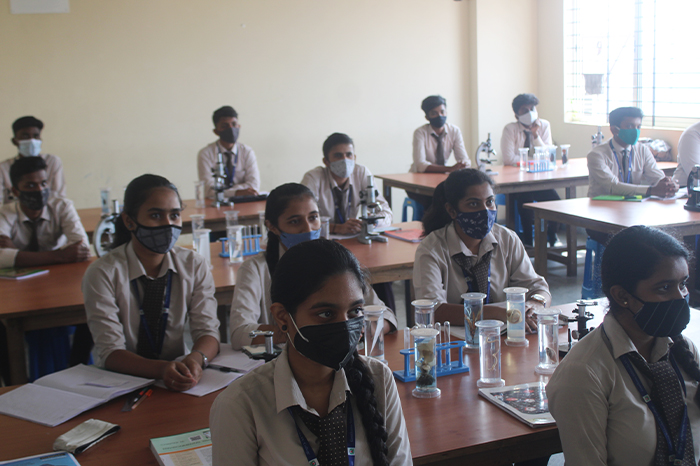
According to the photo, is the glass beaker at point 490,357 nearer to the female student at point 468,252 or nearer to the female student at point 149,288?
the female student at point 468,252

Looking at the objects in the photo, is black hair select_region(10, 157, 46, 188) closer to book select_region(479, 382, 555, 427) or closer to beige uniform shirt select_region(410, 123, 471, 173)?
book select_region(479, 382, 555, 427)

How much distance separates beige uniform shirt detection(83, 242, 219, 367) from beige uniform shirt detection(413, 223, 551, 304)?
2.89 feet

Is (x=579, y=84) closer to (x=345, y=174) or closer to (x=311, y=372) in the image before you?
(x=345, y=174)

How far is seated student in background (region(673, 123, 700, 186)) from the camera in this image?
514cm

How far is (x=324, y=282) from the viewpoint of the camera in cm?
135

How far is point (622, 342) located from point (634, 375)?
8cm

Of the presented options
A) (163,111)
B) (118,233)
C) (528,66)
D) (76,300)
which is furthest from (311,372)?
(528,66)

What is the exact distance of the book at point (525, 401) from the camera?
5.25 ft

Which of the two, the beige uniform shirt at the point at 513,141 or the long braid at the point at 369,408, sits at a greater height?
the beige uniform shirt at the point at 513,141

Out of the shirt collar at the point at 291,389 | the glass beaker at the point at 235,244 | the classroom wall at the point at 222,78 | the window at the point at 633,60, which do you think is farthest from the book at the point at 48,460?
the window at the point at 633,60

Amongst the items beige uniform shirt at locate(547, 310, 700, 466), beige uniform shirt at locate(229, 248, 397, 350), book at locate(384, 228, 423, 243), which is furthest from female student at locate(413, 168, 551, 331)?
book at locate(384, 228, 423, 243)

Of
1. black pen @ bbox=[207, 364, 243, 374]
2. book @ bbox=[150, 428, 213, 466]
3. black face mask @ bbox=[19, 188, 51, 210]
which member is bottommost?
book @ bbox=[150, 428, 213, 466]

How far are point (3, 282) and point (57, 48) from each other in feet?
14.0

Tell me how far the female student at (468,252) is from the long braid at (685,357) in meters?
0.86
